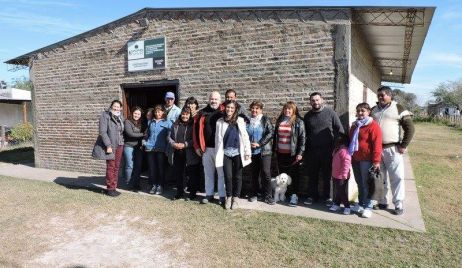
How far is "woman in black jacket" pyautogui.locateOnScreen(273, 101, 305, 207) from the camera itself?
5492 mm

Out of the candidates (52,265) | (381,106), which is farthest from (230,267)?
(381,106)

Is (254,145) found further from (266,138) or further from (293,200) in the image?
(293,200)

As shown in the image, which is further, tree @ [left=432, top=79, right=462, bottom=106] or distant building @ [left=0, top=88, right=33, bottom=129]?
tree @ [left=432, top=79, right=462, bottom=106]

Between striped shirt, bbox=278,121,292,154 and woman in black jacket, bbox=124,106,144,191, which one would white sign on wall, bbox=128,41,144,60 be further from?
striped shirt, bbox=278,121,292,154

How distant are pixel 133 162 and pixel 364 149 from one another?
13.9 feet

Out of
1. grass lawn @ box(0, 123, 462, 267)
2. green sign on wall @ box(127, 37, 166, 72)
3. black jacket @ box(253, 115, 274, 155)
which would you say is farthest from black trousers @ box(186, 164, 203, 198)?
green sign on wall @ box(127, 37, 166, 72)

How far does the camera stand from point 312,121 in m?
5.54

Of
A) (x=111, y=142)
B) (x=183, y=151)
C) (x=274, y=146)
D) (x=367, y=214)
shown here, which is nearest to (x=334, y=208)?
(x=367, y=214)

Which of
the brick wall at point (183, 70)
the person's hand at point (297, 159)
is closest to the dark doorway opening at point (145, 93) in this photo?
the brick wall at point (183, 70)

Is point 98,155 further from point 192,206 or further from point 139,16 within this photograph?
point 139,16

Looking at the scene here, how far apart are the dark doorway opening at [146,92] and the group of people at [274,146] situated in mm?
→ 1261

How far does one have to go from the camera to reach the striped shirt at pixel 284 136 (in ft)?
18.3

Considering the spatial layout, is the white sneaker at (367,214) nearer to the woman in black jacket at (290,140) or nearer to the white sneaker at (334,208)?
the white sneaker at (334,208)

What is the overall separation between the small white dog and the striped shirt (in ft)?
1.34
